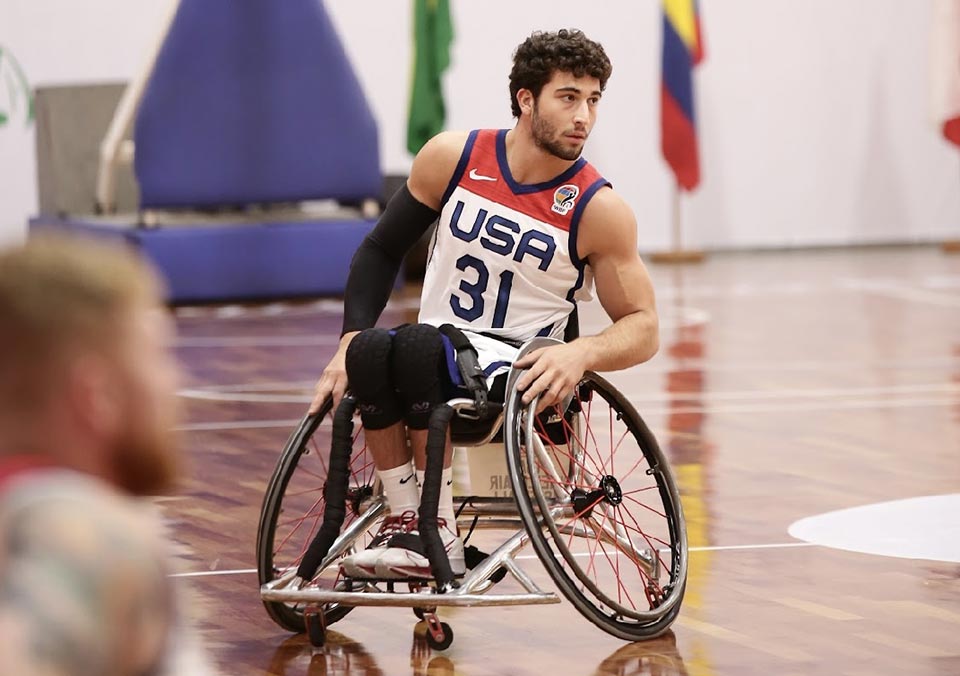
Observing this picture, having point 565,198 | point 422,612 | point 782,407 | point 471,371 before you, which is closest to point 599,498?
point 471,371

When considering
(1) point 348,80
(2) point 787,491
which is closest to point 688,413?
(2) point 787,491

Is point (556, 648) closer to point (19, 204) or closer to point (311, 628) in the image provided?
point (311, 628)

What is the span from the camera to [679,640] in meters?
3.23

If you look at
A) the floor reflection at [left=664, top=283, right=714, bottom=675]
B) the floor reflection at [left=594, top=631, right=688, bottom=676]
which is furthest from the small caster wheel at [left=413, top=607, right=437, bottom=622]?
the floor reflection at [left=664, top=283, right=714, bottom=675]

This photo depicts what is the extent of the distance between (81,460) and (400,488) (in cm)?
197

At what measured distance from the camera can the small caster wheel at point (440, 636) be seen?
3.19 metres

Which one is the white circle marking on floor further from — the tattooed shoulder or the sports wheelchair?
the tattooed shoulder

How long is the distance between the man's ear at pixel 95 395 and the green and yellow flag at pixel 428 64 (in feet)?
30.9

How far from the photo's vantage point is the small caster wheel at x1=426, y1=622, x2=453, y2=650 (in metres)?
3.19

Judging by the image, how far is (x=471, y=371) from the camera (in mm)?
3068

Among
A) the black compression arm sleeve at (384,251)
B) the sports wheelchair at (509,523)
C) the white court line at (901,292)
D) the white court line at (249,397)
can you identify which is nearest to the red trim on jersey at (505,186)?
the black compression arm sleeve at (384,251)

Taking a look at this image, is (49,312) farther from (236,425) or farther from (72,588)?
(236,425)

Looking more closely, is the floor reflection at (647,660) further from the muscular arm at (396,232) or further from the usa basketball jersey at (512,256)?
the muscular arm at (396,232)

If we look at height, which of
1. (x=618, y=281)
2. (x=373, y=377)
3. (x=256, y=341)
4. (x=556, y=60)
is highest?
(x=556, y=60)
